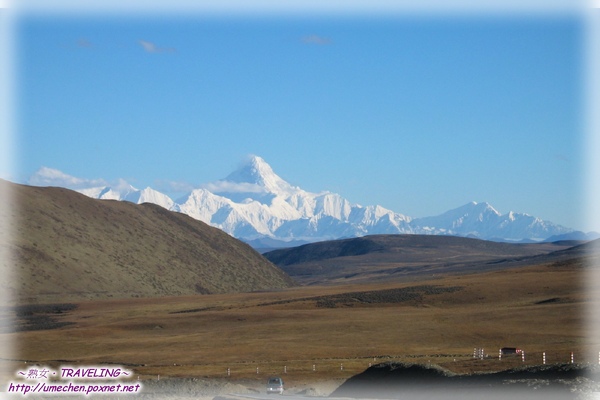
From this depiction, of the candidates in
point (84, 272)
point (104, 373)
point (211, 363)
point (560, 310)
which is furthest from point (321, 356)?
point (84, 272)

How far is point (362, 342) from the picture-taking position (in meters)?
89.1

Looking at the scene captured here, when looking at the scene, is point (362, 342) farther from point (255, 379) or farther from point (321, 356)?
point (255, 379)

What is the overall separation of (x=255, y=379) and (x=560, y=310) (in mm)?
52809

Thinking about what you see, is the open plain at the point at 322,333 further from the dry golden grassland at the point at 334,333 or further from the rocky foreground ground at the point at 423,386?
the rocky foreground ground at the point at 423,386

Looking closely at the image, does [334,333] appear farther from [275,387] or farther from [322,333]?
[275,387]

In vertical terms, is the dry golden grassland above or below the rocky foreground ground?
below

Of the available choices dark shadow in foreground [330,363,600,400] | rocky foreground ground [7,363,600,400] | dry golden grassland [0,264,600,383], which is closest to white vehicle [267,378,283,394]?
rocky foreground ground [7,363,600,400]

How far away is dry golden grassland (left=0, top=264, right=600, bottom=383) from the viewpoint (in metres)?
69.9

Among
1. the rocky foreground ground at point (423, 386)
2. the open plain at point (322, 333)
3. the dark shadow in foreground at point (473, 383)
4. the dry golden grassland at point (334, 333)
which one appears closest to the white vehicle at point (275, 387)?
the rocky foreground ground at point (423, 386)

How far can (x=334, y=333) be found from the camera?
97.2m

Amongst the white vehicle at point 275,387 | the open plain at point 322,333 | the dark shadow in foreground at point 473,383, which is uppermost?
the dark shadow in foreground at point 473,383

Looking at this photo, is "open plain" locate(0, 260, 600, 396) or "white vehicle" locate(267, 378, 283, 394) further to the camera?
"open plain" locate(0, 260, 600, 396)

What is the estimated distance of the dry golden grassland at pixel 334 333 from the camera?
2751 inches

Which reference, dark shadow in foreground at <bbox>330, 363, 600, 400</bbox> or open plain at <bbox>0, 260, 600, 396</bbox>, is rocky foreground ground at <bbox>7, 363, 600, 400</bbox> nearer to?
dark shadow in foreground at <bbox>330, 363, 600, 400</bbox>
